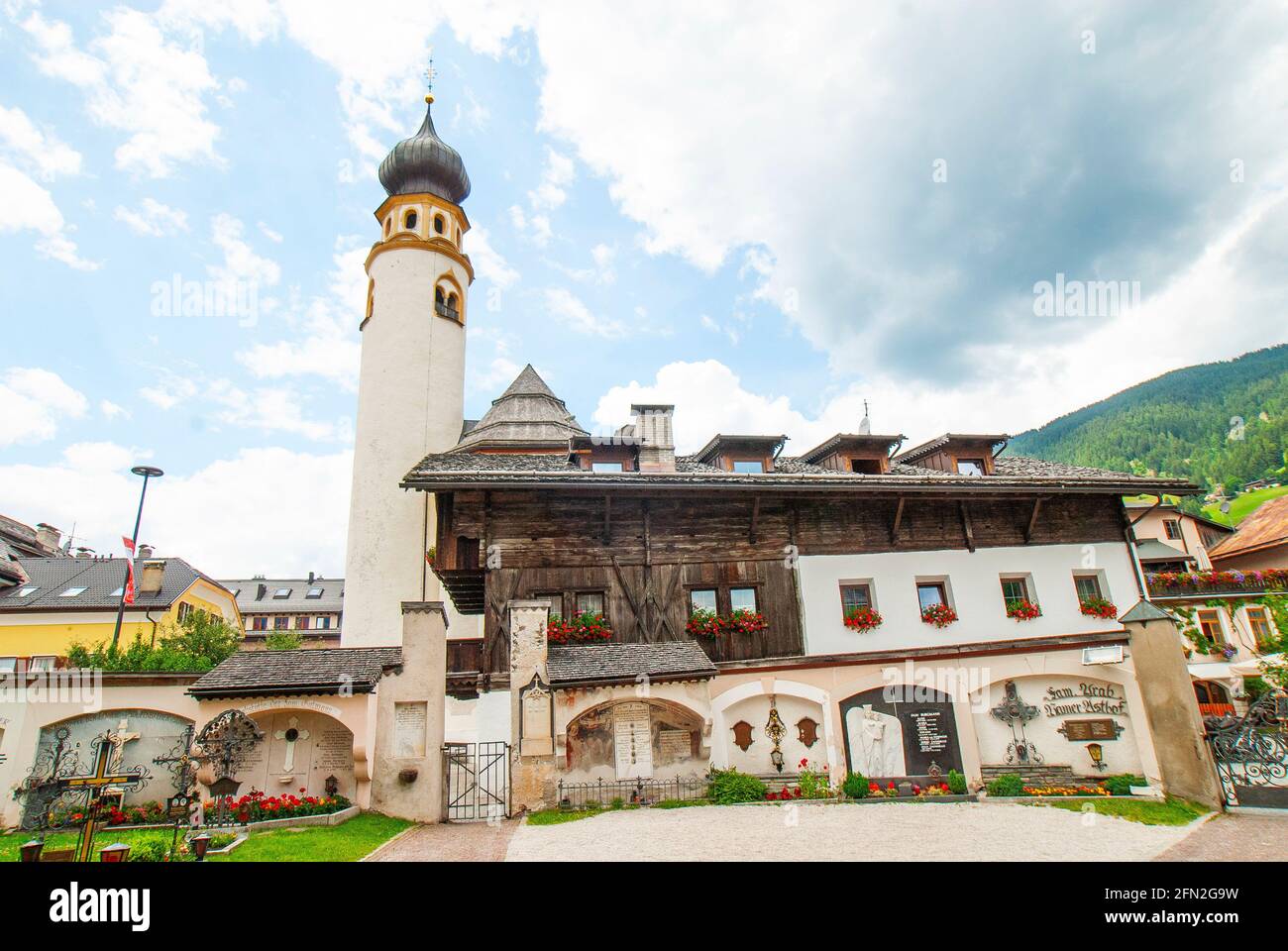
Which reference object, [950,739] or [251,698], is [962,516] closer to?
[950,739]

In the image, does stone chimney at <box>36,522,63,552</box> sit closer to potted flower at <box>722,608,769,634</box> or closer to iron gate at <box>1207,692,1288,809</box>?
potted flower at <box>722,608,769,634</box>

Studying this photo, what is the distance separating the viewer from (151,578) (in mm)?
34438

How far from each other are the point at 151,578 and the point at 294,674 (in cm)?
2709

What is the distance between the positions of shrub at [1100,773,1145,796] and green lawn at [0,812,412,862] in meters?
14.2

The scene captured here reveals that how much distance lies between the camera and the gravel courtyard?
31.6 ft

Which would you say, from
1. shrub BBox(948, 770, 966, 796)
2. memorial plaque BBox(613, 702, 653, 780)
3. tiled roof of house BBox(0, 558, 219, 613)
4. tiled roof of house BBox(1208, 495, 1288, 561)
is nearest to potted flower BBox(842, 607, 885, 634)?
shrub BBox(948, 770, 966, 796)

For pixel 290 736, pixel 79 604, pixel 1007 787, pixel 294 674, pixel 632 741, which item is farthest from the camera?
pixel 79 604

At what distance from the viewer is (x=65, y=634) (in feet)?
105

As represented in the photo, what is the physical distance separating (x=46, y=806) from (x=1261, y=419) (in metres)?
145

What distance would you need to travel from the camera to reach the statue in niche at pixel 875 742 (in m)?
15.2

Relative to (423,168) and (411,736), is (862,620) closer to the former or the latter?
(411,736)

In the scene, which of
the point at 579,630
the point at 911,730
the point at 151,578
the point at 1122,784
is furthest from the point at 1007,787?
the point at 151,578

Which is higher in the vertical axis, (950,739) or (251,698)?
(251,698)
